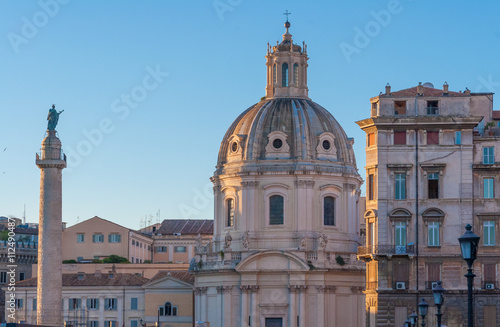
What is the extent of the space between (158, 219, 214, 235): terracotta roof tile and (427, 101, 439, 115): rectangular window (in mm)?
78771

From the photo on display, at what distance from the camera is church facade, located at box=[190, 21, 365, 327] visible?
10456cm

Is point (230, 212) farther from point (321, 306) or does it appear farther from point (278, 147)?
point (321, 306)

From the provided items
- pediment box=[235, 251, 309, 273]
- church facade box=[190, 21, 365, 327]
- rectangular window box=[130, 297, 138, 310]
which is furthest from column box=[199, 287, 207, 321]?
rectangular window box=[130, 297, 138, 310]

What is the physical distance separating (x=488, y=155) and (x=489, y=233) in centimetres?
483

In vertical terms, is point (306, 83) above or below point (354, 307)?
above

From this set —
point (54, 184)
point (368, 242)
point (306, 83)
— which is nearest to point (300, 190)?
point (306, 83)

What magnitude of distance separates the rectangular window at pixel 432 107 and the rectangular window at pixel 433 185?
156 inches

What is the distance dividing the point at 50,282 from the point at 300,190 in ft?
77.8

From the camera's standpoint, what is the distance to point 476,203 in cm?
7275

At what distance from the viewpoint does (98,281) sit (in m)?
119

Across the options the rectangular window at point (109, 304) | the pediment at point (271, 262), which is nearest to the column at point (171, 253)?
the rectangular window at point (109, 304)

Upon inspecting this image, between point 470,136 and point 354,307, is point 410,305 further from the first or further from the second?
point 354,307

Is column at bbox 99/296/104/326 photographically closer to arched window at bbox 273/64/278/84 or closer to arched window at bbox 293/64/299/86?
arched window at bbox 273/64/278/84

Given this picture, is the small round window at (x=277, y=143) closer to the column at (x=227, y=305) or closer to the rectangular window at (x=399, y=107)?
the column at (x=227, y=305)
